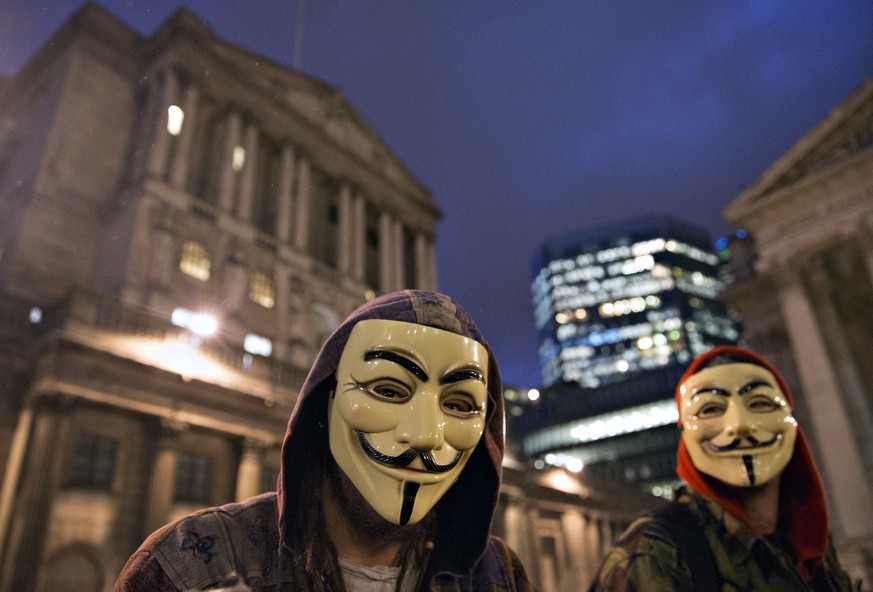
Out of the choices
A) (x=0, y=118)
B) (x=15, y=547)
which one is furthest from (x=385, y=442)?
(x=0, y=118)

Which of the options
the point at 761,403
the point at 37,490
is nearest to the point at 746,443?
the point at 761,403

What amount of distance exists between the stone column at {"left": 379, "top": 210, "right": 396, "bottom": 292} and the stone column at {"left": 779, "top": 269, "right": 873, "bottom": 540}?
1739cm

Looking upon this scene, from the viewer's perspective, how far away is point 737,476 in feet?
13.6

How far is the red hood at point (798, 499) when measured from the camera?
412 cm

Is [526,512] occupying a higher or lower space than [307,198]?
lower

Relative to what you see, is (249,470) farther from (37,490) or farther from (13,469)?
(13,469)

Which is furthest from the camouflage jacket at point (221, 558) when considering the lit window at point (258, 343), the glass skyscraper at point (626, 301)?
the glass skyscraper at point (626, 301)

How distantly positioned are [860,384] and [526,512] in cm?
1316

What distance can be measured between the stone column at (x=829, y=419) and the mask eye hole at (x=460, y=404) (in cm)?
2174

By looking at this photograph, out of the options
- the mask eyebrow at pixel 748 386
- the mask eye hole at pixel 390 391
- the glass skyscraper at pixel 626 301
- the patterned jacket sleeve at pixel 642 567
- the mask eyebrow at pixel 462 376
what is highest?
the glass skyscraper at pixel 626 301

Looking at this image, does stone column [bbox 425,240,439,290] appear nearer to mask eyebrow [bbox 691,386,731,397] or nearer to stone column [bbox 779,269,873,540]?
stone column [bbox 779,269,873,540]

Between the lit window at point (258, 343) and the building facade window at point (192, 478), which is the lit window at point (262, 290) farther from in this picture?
the building facade window at point (192, 478)

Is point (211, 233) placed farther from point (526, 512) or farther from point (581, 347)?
point (581, 347)

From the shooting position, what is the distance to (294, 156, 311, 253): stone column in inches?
1005
